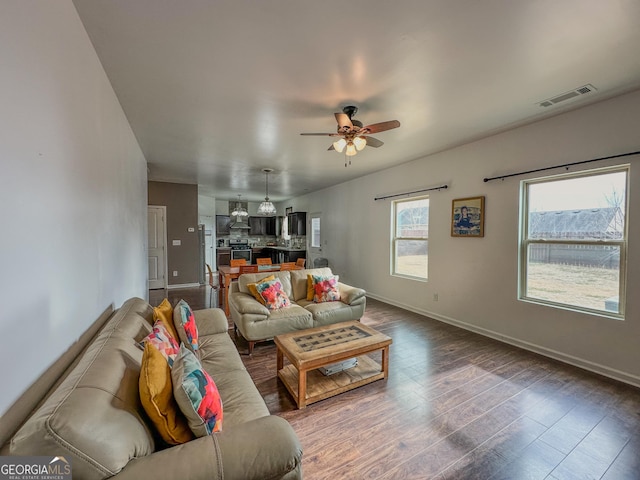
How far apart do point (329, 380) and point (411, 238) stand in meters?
3.09

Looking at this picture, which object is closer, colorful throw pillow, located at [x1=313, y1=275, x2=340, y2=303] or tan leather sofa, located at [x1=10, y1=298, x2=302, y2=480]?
tan leather sofa, located at [x1=10, y1=298, x2=302, y2=480]

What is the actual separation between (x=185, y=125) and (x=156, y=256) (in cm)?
423

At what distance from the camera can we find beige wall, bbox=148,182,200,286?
6.29 metres

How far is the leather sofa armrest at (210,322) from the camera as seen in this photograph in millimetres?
2498

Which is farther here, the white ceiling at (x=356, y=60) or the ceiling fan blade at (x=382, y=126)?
the ceiling fan blade at (x=382, y=126)

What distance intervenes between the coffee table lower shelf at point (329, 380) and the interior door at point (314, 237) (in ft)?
16.1

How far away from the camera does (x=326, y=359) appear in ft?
7.04

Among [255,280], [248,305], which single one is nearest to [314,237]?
[255,280]

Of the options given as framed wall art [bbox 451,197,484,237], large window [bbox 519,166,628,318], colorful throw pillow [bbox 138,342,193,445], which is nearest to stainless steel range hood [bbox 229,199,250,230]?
framed wall art [bbox 451,197,484,237]

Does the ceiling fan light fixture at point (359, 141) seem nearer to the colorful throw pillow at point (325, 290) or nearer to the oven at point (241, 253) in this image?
the colorful throw pillow at point (325, 290)

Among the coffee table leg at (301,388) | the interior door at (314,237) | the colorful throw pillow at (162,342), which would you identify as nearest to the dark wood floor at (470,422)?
the coffee table leg at (301,388)

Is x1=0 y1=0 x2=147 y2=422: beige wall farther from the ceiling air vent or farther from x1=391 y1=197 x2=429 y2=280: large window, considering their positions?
x1=391 y1=197 x2=429 y2=280: large window

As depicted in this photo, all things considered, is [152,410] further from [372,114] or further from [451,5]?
[372,114]
